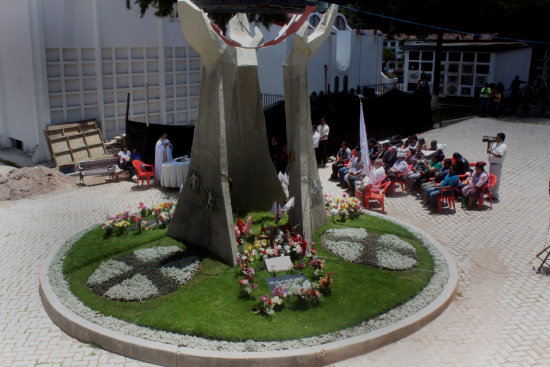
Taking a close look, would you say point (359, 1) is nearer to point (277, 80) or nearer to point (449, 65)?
point (449, 65)

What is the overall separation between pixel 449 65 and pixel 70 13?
78.1 ft

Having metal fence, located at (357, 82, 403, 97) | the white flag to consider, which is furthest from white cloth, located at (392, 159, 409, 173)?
metal fence, located at (357, 82, 403, 97)

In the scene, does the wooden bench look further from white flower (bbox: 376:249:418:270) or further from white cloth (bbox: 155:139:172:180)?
white flower (bbox: 376:249:418:270)

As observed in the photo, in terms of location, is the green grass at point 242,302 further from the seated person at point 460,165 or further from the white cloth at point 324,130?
the white cloth at point 324,130

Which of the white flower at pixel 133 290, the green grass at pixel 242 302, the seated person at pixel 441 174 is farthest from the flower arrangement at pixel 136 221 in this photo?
the seated person at pixel 441 174

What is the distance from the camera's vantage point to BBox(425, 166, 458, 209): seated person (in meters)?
15.3

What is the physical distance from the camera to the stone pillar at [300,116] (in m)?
12.0

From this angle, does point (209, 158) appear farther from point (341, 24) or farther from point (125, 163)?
point (341, 24)

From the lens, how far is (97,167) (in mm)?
18359

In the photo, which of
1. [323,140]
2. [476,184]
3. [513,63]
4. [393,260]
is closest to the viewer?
[393,260]

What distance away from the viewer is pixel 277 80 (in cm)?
2825

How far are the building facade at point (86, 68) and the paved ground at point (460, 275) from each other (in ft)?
15.6

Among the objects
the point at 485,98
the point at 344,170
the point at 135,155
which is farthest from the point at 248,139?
the point at 485,98

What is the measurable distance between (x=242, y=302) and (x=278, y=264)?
1.29 metres
